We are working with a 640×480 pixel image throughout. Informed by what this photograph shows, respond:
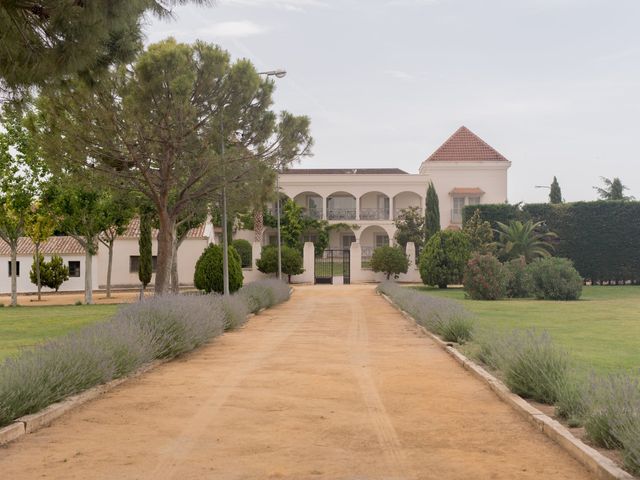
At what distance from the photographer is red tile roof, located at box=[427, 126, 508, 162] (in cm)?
6581

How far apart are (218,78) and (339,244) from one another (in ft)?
138

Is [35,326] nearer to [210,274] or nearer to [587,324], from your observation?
[210,274]

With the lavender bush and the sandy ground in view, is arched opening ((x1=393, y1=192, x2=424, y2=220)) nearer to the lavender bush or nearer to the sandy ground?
the lavender bush

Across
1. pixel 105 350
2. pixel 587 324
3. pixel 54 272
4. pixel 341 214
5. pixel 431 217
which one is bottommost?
pixel 587 324

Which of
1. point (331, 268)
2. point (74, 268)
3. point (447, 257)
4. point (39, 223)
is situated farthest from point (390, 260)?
point (39, 223)

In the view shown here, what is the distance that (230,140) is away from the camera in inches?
1036

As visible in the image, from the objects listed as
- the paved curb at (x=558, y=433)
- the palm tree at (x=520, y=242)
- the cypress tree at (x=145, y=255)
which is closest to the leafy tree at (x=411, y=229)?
the palm tree at (x=520, y=242)

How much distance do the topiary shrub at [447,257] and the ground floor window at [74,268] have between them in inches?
957

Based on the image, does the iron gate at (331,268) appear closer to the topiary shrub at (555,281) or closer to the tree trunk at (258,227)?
the tree trunk at (258,227)

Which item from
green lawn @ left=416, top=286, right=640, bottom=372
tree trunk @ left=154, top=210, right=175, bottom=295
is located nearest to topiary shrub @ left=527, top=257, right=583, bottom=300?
green lawn @ left=416, top=286, right=640, bottom=372

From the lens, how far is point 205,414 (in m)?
8.38

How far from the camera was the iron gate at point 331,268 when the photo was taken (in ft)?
175

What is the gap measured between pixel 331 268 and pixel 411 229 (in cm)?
719

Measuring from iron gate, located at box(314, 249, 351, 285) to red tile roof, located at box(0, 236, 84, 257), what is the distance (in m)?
16.6
